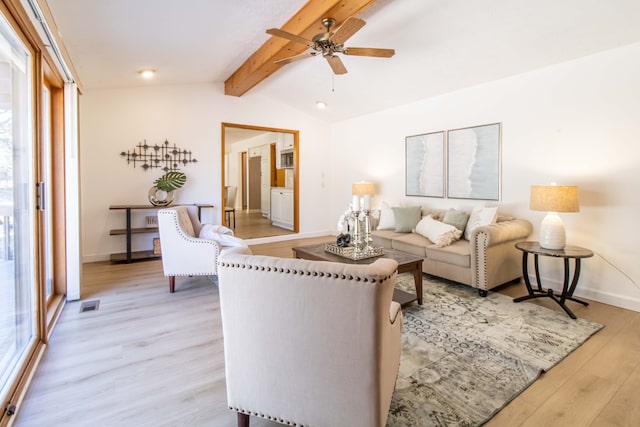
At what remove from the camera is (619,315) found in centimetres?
286

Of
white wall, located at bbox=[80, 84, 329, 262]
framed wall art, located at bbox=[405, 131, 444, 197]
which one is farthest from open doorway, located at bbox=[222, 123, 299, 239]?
framed wall art, located at bbox=[405, 131, 444, 197]

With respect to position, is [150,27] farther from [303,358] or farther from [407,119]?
[407,119]

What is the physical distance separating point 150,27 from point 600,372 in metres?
4.20

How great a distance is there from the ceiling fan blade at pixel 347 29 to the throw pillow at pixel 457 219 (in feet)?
7.96

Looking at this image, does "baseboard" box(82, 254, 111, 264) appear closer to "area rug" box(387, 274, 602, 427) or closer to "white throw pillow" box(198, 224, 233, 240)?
"white throw pillow" box(198, 224, 233, 240)

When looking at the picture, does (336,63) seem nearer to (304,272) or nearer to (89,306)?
(304,272)

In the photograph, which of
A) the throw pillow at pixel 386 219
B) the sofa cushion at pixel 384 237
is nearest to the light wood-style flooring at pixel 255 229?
the throw pillow at pixel 386 219

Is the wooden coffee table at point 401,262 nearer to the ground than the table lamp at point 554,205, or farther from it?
nearer to the ground

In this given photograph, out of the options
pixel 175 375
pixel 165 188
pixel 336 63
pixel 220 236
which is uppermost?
pixel 336 63

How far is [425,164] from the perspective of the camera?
4.91m

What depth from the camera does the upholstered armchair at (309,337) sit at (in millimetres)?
1180

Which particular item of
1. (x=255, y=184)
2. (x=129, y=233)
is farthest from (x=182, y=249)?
(x=255, y=184)

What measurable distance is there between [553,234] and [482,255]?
601 mm

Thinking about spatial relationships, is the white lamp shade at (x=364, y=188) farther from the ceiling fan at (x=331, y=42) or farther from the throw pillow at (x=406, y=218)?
the ceiling fan at (x=331, y=42)
